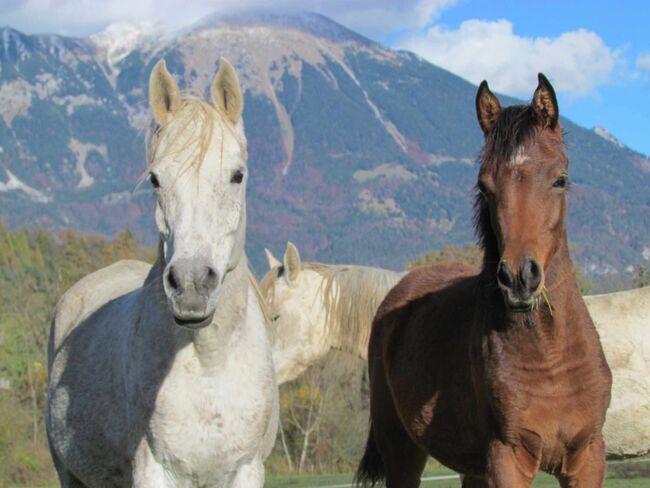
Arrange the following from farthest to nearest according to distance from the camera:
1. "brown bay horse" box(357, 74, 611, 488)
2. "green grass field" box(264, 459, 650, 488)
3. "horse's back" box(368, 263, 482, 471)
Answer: "green grass field" box(264, 459, 650, 488) < "horse's back" box(368, 263, 482, 471) < "brown bay horse" box(357, 74, 611, 488)

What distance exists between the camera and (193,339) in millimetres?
4777

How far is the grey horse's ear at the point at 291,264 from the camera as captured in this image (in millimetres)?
9897

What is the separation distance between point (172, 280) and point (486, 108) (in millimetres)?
2141

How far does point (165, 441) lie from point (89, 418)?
3.38 feet

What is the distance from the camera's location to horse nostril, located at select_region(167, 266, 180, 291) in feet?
13.3

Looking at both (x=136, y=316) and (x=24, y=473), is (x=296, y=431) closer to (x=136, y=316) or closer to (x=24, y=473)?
(x=24, y=473)

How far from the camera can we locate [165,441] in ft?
15.1

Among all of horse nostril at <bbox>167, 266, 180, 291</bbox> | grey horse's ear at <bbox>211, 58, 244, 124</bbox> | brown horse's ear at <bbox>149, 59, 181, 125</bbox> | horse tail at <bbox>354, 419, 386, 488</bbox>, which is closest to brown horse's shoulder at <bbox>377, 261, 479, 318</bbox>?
horse tail at <bbox>354, 419, 386, 488</bbox>

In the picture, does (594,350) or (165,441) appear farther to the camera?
(594,350)

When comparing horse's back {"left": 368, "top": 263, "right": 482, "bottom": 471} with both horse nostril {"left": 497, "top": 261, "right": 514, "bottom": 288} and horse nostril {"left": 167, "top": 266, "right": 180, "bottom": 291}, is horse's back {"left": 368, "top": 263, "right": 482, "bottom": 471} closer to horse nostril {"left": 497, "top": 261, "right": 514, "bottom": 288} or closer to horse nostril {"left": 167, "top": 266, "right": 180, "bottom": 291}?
horse nostril {"left": 497, "top": 261, "right": 514, "bottom": 288}

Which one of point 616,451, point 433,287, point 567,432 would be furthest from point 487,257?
point 616,451

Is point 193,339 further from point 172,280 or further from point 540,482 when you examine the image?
point 540,482

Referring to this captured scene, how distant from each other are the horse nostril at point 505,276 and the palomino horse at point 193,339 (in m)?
1.22

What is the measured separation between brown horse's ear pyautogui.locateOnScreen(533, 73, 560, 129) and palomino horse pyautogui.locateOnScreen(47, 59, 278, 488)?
1.49 meters
